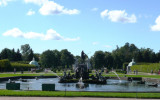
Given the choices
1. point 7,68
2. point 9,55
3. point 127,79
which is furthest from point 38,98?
point 9,55

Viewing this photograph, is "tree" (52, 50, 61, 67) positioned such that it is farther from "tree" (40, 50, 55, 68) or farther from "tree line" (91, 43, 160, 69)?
"tree line" (91, 43, 160, 69)

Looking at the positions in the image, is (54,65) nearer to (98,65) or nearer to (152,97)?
(98,65)

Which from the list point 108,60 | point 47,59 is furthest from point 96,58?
point 47,59

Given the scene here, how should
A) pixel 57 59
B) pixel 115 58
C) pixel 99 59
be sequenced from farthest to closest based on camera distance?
pixel 57 59 → pixel 115 58 → pixel 99 59

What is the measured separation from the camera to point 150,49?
159m

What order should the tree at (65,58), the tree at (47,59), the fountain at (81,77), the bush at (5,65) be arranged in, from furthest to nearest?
the tree at (65,58), the tree at (47,59), the bush at (5,65), the fountain at (81,77)

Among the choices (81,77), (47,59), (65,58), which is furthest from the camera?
(65,58)

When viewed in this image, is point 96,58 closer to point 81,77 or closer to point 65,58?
point 65,58

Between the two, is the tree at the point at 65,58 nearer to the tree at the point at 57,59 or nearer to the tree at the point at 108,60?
the tree at the point at 57,59

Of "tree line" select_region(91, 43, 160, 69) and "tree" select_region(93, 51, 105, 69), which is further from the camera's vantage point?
"tree line" select_region(91, 43, 160, 69)

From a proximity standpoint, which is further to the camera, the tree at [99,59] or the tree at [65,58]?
the tree at [65,58]

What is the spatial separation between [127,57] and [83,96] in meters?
129

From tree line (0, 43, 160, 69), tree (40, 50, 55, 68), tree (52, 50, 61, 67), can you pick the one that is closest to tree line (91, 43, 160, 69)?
tree line (0, 43, 160, 69)

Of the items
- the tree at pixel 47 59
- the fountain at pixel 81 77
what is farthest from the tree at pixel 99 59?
the fountain at pixel 81 77
